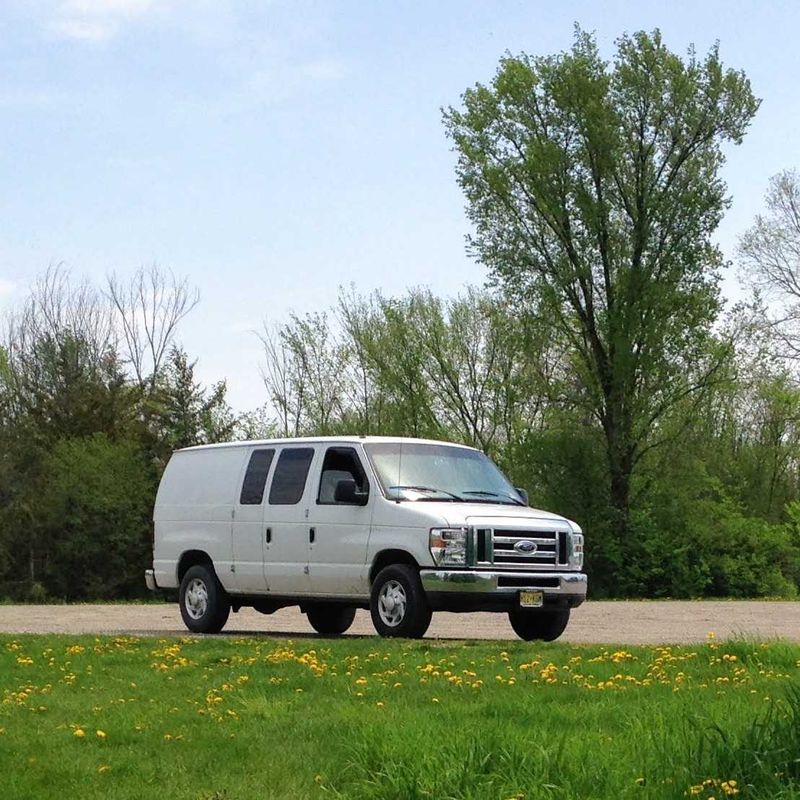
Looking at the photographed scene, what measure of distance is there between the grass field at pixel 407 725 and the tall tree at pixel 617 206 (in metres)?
35.1

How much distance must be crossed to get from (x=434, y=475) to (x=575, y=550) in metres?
1.76

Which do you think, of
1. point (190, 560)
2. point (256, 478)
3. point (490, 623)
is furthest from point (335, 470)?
point (490, 623)

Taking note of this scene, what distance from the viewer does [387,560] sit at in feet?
57.5

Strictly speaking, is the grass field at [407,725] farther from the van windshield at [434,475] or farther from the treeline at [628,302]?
the treeline at [628,302]

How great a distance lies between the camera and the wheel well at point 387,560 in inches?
680

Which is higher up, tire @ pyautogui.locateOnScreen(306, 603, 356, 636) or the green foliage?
the green foliage

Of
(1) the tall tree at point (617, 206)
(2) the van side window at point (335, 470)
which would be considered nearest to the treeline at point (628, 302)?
(1) the tall tree at point (617, 206)

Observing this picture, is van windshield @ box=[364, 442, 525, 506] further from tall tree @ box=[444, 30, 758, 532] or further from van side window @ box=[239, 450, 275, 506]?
tall tree @ box=[444, 30, 758, 532]

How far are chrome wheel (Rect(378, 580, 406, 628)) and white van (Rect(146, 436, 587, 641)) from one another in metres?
0.02

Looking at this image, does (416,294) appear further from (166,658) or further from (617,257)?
(166,658)

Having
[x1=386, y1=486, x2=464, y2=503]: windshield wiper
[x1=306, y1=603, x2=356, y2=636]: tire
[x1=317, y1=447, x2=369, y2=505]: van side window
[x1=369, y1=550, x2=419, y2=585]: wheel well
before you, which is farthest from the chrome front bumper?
[x1=306, y1=603, x2=356, y2=636]: tire

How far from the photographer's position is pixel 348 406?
211 feet

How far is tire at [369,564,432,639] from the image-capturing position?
16.8 m

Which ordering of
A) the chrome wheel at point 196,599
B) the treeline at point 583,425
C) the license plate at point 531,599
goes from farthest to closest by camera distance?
the treeline at point 583,425 < the chrome wheel at point 196,599 < the license plate at point 531,599
